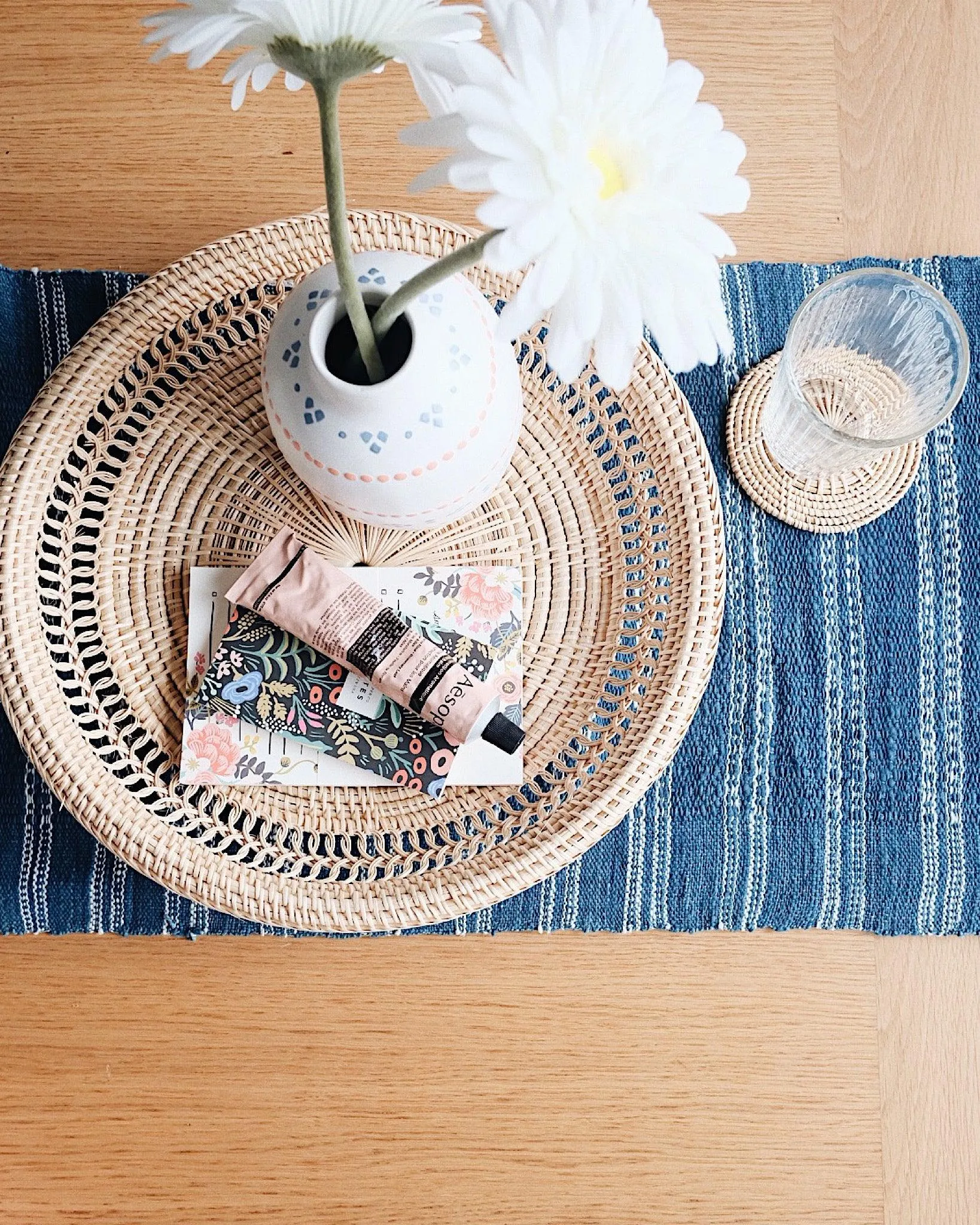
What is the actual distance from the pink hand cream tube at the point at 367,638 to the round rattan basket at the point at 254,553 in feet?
0.13

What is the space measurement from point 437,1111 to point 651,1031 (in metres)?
0.15

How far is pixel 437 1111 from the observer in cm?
67

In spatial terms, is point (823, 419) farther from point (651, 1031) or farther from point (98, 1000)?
point (98, 1000)

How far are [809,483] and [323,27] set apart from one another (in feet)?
1.44

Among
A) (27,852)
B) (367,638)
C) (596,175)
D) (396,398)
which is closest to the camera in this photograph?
(596,175)

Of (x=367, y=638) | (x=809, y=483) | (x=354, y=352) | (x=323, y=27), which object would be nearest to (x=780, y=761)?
(x=809, y=483)

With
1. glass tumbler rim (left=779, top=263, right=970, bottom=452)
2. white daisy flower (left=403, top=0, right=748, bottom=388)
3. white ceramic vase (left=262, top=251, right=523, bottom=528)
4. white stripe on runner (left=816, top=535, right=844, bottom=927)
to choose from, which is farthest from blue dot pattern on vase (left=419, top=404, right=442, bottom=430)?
white stripe on runner (left=816, top=535, right=844, bottom=927)

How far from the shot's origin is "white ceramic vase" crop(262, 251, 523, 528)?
1.39ft

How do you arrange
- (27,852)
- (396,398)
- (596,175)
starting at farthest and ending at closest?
(27,852) → (396,398) → (596,175)

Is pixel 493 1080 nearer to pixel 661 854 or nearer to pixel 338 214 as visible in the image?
pixel 661 854

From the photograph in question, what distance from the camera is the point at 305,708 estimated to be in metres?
0.56

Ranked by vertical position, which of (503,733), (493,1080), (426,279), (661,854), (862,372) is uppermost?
(426,279)

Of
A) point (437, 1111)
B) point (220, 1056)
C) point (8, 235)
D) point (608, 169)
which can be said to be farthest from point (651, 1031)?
Answer: point (8, 235)

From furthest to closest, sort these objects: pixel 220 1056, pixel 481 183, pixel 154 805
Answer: pixel 220 1056 < pixel 154 805 < pixel 481 183
